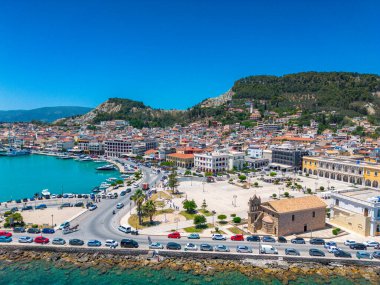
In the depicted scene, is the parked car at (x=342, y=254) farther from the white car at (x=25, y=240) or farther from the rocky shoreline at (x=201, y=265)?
the white car at (x=25, y=240)

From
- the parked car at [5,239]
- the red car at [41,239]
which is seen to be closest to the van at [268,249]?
the red car at [41,239]

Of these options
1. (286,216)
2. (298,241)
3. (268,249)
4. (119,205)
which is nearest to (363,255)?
(298,241)

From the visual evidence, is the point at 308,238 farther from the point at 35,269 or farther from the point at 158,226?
the point at 35,269

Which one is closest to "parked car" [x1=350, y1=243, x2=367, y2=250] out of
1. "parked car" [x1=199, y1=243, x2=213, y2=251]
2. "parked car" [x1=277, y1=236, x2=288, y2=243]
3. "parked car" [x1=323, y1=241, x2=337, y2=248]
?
"parked car" [x1=323, y1=241, x2=337, y2=248]

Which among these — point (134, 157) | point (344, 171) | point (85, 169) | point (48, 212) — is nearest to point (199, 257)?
point (48, 212)

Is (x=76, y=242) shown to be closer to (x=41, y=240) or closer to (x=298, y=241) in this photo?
(x=41, y=240)
